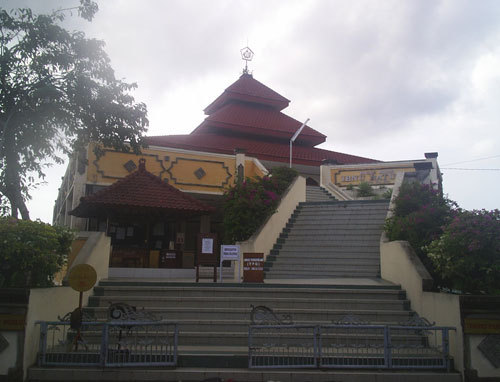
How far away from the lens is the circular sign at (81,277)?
7.65m

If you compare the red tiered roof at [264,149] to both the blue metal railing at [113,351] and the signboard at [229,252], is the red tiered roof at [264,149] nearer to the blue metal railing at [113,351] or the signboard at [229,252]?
the signboard at [229,252]

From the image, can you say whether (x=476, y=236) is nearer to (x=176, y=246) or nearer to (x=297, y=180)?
(x=297, y=180)

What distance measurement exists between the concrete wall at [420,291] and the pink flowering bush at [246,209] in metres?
4.21

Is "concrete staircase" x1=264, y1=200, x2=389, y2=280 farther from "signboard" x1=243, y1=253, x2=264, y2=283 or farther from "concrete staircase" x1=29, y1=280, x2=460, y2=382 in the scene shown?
"concrete staircase" x1=29, y1=280, x2=460, y2=382

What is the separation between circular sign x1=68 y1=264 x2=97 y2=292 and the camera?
765 centimetres

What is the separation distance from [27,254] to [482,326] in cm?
733

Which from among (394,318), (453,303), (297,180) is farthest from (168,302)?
(297,180)

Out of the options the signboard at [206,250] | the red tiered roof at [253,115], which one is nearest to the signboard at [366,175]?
the red tiered roof at [253,115]

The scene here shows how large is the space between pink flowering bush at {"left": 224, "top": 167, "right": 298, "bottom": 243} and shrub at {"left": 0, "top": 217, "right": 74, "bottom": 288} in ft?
22.4

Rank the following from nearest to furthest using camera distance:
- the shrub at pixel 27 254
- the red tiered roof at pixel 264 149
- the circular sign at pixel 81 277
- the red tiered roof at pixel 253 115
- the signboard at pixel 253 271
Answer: the circular sign at pixel 81 277
the shrub at pixel 27 254
the signboard at pixel 253 271
the red tiered roof at pixel 264 149
the red tiered roof at pixel 253 115

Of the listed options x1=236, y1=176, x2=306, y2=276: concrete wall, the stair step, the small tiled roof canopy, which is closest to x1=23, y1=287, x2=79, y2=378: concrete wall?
the stair step

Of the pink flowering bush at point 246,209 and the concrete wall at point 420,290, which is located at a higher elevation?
the pink flowering bush at point 246,209

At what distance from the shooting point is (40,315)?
25.0ft

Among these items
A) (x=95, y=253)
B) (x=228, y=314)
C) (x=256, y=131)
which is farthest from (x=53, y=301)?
(x=256, y=131)
